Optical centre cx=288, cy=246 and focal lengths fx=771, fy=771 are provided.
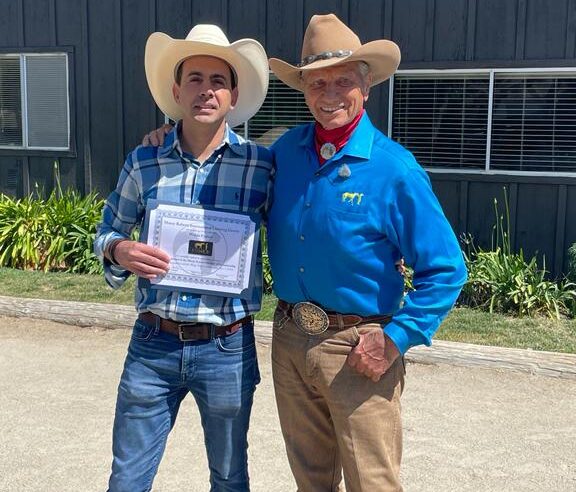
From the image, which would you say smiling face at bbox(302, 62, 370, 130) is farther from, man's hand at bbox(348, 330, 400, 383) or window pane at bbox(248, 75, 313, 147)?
window pane at bbox(248, 75, 313, 147)

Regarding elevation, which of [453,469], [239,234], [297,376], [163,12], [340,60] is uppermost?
[163,12]

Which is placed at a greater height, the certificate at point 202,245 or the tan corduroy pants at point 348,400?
the certificate at point 202,245

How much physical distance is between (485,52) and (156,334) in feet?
20.6

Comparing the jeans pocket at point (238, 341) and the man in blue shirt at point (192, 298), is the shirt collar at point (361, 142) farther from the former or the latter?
the jeans pocket at point (238, 341)

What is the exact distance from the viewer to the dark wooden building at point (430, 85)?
7.91 metres

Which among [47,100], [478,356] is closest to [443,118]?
[478,356]

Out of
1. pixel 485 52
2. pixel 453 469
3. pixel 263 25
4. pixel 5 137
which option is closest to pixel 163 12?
pixel 263 25

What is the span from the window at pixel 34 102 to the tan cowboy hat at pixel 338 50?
25.5 feet

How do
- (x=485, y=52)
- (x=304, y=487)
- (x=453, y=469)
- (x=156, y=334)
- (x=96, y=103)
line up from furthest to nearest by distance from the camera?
(x=96, y=103) → (x=485, y=52) → (x=453, y=469) → (x=304, y=487) → (x=156, y=334)

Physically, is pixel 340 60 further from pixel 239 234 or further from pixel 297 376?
pixel 297 376

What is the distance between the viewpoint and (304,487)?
3016 millimetres

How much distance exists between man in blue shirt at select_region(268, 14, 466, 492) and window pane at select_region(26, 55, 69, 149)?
7.80 m

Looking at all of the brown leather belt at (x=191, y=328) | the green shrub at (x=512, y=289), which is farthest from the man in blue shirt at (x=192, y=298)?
the green shrub at (x=512, y=289)

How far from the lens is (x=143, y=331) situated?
2.86 meters
